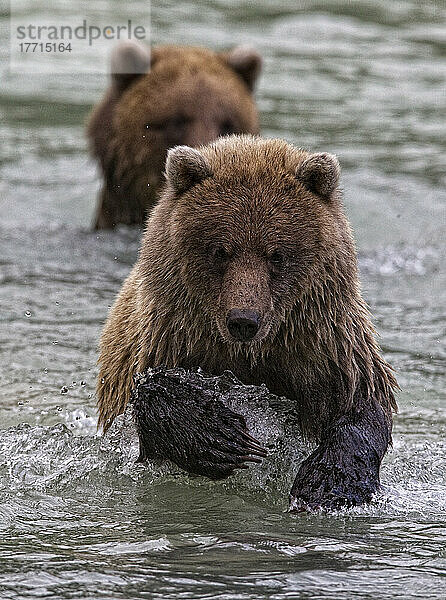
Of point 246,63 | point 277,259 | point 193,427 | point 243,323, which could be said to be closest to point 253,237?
point 277,259

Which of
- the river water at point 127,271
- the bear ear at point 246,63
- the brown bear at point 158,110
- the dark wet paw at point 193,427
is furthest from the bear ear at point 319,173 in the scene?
the bear ear at point 246,63

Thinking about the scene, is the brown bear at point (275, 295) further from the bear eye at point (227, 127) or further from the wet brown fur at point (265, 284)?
the bear eye at point (227, 127)

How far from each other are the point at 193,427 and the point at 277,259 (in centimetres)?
85

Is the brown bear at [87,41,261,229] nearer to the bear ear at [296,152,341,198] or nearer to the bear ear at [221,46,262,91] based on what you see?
the bear ear at [221,46,262,91]

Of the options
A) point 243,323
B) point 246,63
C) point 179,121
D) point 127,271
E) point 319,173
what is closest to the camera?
point 243,323

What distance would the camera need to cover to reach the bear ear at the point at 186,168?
18.3ft

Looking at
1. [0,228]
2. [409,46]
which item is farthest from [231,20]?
[0,228]

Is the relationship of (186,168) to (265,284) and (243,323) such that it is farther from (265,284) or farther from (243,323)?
(243,323)

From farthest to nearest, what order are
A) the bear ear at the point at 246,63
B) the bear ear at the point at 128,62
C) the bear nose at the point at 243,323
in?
the bear ear at the point at 246,63
the bear ear at the point at 128,62
the bear nose at the point at 243,323

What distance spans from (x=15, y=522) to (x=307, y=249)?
171 cm

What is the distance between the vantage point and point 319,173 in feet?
18.3

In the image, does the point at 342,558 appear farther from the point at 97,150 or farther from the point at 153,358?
the point at 97,150

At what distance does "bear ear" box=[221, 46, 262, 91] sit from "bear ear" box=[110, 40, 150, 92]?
28.2 inches

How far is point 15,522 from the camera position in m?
5.43
